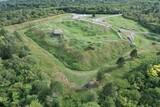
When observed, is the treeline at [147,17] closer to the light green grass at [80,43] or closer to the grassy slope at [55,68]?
the light green grass at [80,43]

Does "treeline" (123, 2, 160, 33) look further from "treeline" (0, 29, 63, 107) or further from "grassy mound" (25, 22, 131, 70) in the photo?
"treeline" (0, 29, 63, 107)

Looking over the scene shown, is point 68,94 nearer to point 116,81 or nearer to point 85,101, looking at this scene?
point 85,101

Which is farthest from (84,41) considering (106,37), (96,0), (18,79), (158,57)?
(96,0)

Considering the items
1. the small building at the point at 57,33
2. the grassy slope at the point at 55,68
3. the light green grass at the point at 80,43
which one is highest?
the small building at the point at 57,33

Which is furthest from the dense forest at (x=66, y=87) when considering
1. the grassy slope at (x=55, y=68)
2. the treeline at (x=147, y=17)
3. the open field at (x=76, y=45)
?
the treeline at (x=147, y=17)

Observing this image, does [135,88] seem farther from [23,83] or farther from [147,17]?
[147,17]

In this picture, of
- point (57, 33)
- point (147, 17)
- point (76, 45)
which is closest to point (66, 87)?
point (76, 45)

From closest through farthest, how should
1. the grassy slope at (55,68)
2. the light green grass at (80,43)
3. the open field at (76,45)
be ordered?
1. the grassy slope at (55,68)
2. the open field at (76,45)
3. the light green grass at (80,43)

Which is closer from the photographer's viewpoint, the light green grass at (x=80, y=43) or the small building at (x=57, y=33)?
the light green grass at (x=80, y=43)

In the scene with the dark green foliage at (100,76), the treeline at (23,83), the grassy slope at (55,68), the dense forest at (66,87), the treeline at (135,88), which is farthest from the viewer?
the grassy slope at (55,68)
